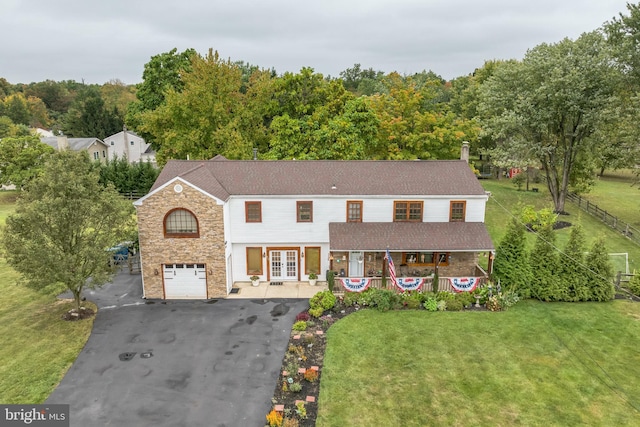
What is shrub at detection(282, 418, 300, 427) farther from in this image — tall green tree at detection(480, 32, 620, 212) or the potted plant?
tall green tree at detection(480, 32, 620, 212)

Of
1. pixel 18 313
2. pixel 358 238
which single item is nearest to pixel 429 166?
pixel 358 238

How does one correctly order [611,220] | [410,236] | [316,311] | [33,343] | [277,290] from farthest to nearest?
[611,220], [277,290], [410,236], [316,311], [33,343]

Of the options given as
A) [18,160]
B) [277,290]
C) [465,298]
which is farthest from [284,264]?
[18,160]

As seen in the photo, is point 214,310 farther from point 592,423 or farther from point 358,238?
point 592,423

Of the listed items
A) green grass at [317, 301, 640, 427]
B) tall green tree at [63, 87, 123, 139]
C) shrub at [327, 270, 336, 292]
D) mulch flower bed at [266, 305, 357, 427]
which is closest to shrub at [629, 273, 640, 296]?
green grass at [317, 301, 640, 427]

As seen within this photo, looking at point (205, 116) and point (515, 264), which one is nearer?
point (515, 264)

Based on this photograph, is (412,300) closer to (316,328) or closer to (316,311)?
(316,311)

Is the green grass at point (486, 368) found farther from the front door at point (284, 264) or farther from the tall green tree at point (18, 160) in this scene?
the tall green tree at point (18, 160)
